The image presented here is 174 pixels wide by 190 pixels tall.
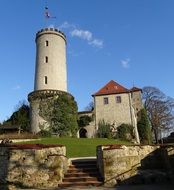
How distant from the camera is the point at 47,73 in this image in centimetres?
4575

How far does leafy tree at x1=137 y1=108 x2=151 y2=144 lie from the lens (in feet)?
174

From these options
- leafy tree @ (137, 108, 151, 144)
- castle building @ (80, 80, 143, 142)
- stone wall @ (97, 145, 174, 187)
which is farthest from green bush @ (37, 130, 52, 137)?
stone wall @ (97, 145, 174, 187)

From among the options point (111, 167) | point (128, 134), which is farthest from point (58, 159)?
point (128, 134)

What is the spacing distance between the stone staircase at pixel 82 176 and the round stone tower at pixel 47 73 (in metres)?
29.4

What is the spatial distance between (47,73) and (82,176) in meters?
34.2

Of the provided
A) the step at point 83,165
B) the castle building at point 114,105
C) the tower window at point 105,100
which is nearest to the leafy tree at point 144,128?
the castle building at point 114,105

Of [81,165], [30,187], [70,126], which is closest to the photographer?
[30,187]

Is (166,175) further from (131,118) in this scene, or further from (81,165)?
(131,118)

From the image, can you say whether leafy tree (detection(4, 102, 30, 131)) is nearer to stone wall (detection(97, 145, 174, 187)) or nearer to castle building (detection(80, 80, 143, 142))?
castle building (detection(80, 80, 143, 142))

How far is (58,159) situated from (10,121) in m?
39.6

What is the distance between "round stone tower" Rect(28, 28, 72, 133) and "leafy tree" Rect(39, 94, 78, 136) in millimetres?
205

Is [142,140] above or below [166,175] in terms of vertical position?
above

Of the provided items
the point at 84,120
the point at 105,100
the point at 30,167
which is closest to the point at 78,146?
the point at 30,167

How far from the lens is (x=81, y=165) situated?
1427cm
